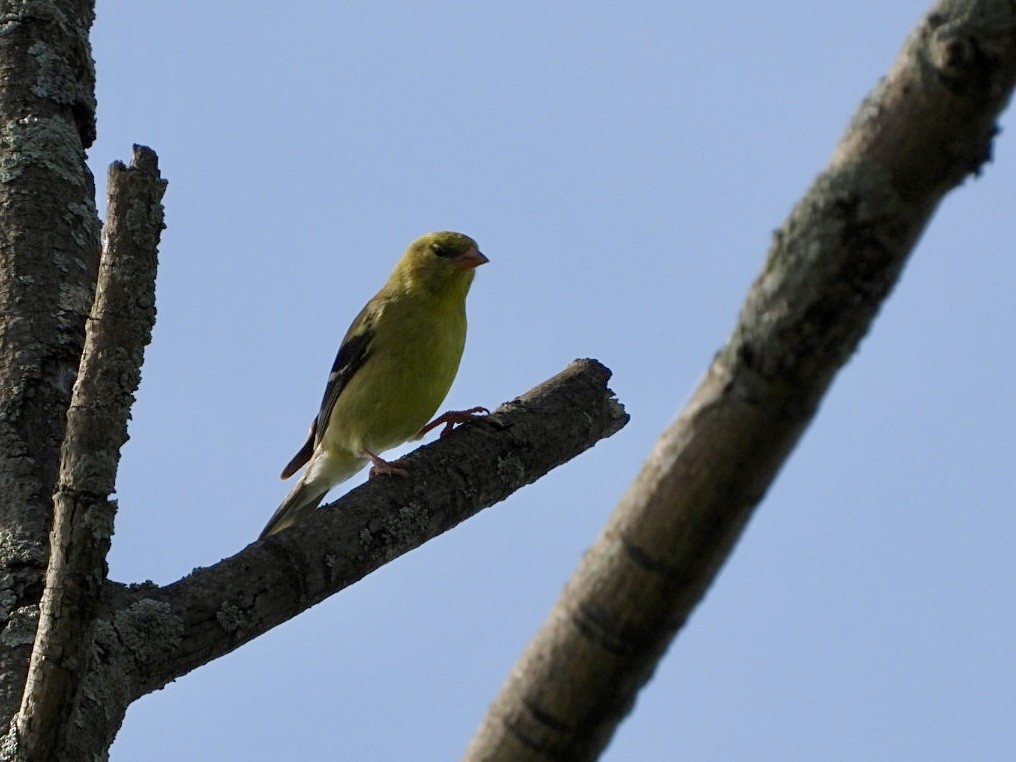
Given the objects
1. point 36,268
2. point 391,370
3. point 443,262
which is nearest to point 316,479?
point 391,370

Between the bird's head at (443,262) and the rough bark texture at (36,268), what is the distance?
2.86 m

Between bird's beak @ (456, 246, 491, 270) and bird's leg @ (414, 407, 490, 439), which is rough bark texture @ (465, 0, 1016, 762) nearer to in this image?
bird's leg @ (414, 407, 490, 439)

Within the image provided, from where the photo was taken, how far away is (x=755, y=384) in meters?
1.66

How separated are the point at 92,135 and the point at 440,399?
273 centimetres

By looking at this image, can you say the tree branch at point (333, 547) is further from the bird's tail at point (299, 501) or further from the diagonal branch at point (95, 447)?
the bird's tail at point (299, 501)

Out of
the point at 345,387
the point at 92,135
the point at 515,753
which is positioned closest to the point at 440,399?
the point at 345,387

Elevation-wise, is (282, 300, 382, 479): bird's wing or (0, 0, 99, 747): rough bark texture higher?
(282, 300, 382, 479): bird's wing

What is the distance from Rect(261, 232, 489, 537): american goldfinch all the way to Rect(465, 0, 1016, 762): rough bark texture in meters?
5.11

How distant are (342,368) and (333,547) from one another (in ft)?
11.5

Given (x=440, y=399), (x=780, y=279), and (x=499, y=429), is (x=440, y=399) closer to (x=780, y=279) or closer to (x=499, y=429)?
(x=499, y=429)

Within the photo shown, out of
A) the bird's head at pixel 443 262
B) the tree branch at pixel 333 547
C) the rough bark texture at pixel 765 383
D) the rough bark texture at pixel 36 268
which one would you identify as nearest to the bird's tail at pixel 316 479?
the bird's head at pixel 443 262

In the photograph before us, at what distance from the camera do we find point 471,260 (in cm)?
795

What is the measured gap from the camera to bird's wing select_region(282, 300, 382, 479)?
7613 millimetres

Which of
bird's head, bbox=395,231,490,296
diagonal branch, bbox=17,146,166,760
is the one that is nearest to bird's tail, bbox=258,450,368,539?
bird's head, bbox=395,231,490,296
